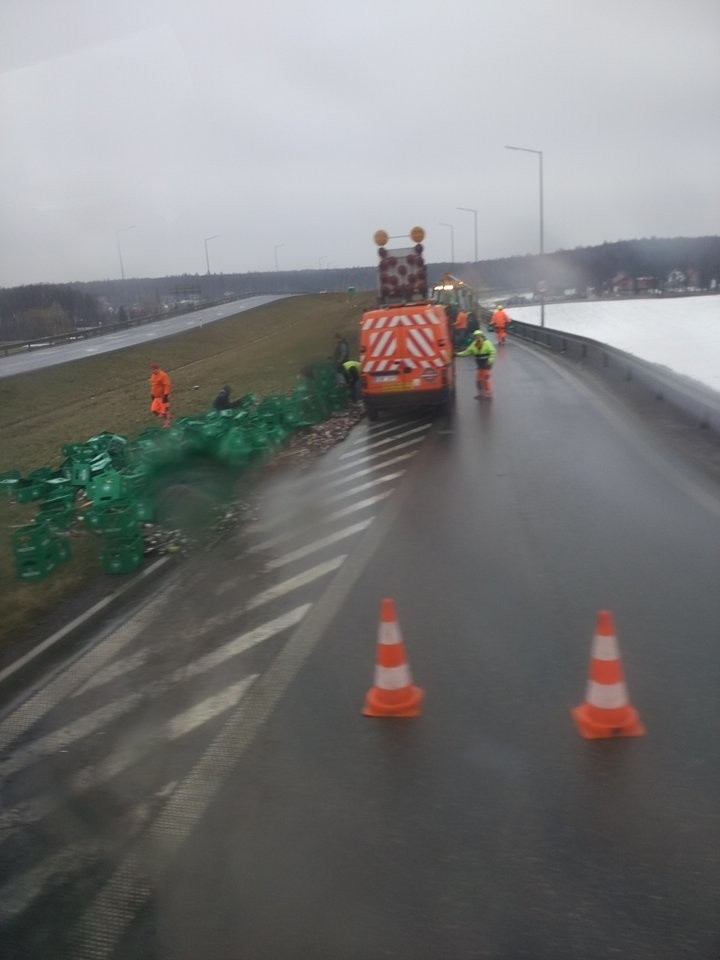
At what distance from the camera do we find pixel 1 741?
5910mm

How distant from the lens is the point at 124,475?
11695 mm

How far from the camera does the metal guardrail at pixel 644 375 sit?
1555 centimetres

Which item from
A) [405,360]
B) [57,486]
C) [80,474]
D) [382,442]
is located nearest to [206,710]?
[57,486]

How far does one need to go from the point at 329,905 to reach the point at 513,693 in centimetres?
234

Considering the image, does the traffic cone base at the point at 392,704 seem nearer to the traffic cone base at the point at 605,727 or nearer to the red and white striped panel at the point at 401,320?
the traffic cone base at the point at 605,727

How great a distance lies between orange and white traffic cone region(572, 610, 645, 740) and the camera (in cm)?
525

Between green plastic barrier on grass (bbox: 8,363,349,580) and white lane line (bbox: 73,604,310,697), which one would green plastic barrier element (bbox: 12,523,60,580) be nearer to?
green plastic barrier on grass (bbox: 8,363,349,580)

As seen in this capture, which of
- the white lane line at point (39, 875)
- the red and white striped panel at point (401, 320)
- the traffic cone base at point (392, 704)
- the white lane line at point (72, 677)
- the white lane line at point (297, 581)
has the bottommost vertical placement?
the white lane line at point (72, 677)

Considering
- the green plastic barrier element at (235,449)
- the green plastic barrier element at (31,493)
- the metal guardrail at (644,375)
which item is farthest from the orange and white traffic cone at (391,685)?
the metal guardrail at (644,375)

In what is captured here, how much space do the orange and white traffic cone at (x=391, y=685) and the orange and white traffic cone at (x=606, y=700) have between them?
108 centimetres

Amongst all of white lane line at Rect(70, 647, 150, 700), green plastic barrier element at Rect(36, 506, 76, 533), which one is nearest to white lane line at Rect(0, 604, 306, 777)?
white lane line at Rect(70, 647, 150, 700)

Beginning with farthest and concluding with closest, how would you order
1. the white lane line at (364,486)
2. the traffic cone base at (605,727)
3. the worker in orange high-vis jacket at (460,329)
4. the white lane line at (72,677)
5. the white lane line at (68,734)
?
the worker in orange high-vis jacket at (460,329) → the white lane line at (364,486) → the white lane line at (72,677) → the white lane line at (68,734) → the traffic cone base at (605,727)

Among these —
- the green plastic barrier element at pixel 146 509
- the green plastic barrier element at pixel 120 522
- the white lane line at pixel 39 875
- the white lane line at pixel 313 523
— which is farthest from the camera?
the green plastic barrier element at pixel 146 509

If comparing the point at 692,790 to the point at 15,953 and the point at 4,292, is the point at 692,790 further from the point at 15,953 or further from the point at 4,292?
the point at 4,292
